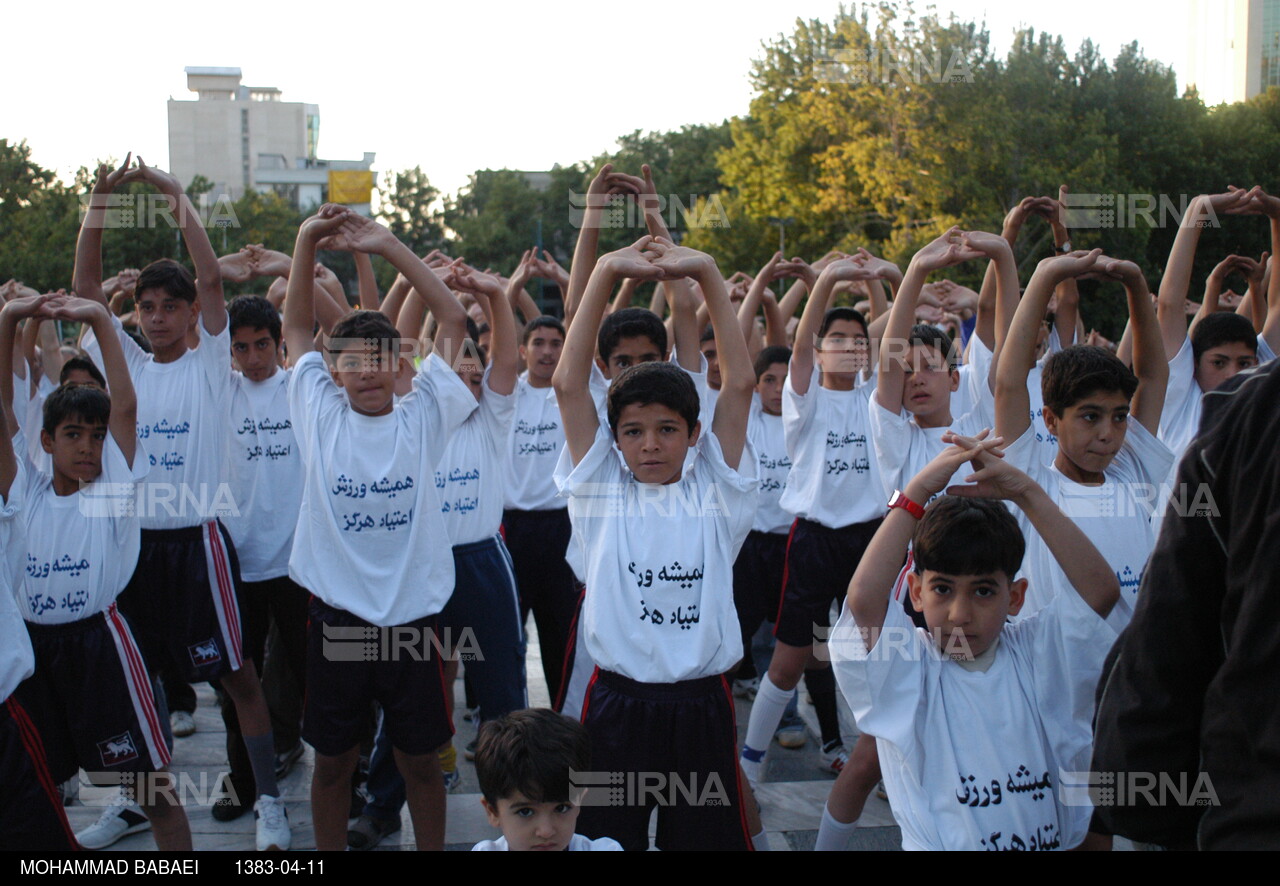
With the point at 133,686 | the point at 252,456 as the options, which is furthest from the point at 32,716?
the point at 252,456

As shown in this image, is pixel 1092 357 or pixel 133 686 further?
pixel 133 686

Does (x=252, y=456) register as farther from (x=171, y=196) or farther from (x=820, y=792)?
(x=820, y=792)

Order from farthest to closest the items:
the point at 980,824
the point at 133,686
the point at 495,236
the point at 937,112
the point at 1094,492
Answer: the point at 495,236, the point at 937,112, the point at 133,686, the point at 1094,492, the point at 980,824

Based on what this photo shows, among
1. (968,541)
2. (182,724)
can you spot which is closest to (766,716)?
(968,541)

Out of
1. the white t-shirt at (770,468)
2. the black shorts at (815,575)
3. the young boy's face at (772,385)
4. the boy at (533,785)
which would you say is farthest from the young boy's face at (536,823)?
the young boy's face at (772,385)

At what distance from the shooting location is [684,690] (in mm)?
2936

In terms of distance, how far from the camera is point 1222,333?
4457 mm

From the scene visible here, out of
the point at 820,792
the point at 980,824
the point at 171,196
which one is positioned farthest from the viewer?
the point at 820,792

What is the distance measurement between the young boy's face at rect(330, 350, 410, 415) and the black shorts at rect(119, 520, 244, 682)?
122cm

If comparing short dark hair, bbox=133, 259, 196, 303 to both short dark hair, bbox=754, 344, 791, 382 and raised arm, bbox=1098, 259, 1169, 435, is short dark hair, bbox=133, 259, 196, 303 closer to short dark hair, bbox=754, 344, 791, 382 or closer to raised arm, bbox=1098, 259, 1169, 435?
short dark hair, bbox=754, 344, 791, 382

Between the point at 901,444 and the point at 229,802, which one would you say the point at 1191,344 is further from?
the point at 229,802

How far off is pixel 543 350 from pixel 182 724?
2.83 m

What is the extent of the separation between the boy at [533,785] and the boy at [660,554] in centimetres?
35

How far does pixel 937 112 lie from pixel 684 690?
21.0 m
